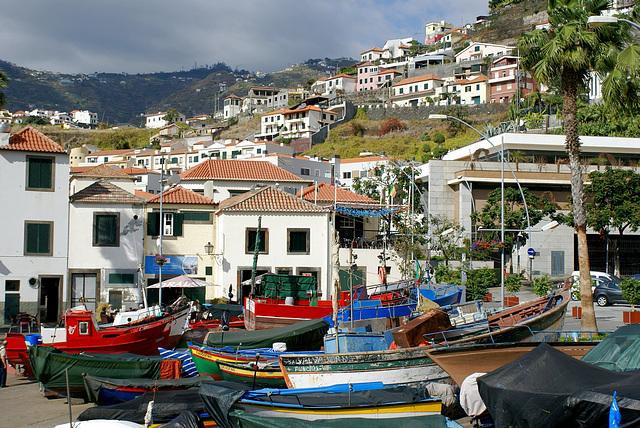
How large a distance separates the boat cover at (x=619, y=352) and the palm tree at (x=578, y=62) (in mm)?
6706

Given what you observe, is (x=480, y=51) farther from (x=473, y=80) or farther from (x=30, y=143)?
(x=30, y=143)

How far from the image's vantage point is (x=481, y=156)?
178 feet

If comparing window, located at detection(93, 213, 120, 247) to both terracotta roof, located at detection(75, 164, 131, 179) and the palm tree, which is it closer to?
terracotta roof, located at detection(75, 164, 131, 179)

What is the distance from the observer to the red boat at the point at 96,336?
22.5 m

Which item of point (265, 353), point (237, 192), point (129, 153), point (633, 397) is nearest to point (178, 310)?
point (265, 353)

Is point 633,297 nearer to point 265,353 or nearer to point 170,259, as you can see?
point 265,353

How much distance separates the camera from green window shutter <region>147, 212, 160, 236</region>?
1449 inches

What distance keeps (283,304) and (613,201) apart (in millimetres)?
25626

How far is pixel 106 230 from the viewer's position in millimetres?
35156

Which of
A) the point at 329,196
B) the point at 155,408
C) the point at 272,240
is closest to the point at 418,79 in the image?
the point at 329,196

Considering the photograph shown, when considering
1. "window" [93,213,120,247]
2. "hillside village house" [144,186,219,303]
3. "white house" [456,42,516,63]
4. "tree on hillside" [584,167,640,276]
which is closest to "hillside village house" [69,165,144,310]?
"window" [93,213,120,247]

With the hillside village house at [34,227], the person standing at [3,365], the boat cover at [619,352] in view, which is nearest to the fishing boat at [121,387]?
the person standing at [3,365]

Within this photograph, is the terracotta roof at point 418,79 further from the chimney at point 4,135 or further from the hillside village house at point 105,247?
the chimney at point 4,135

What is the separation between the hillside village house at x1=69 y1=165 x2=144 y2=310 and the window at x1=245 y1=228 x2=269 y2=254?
5.88m
